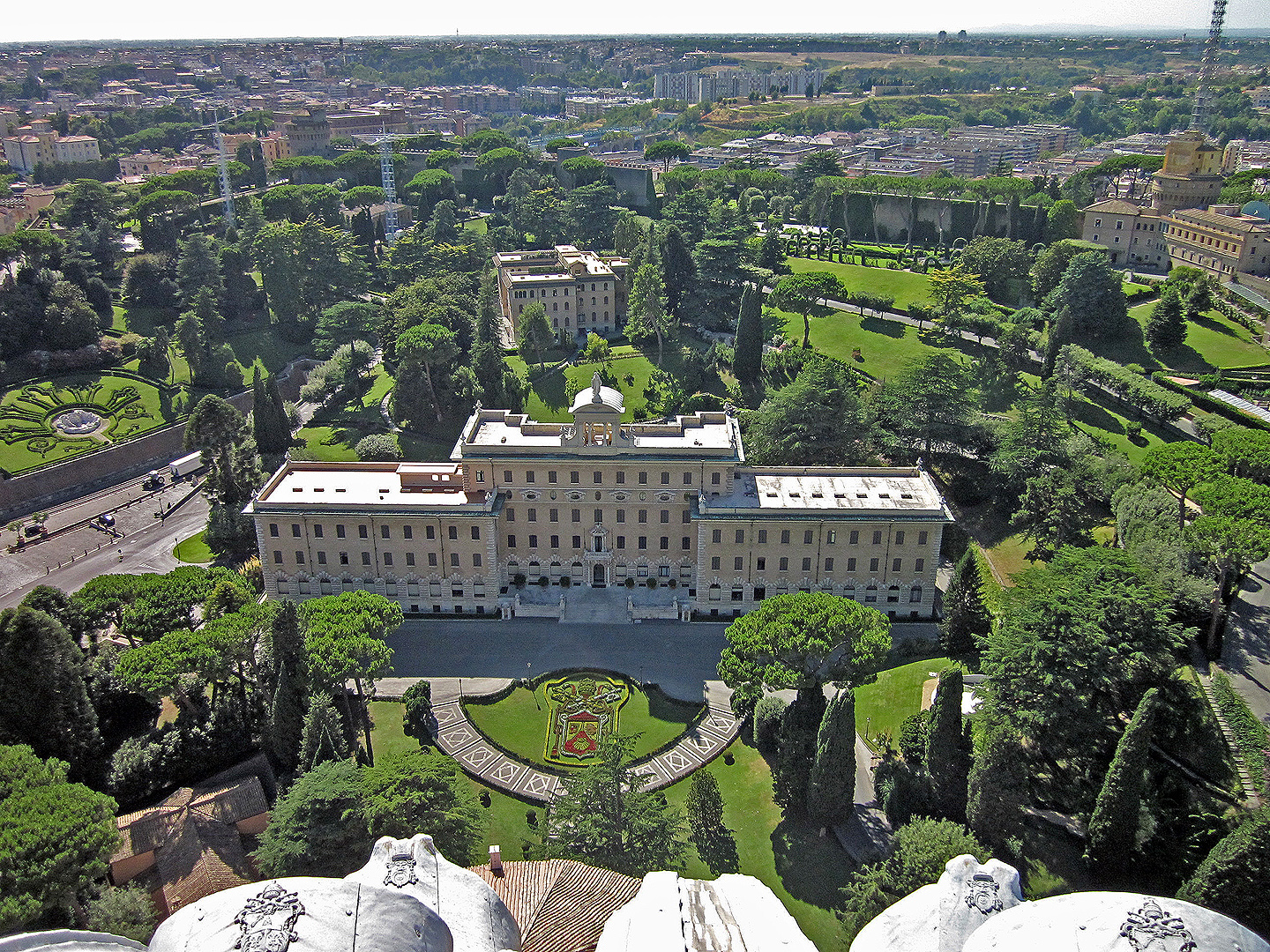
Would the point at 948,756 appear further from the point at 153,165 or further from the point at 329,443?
the point at 153,165

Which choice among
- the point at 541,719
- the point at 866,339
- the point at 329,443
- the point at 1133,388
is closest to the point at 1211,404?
the point at 1133,388

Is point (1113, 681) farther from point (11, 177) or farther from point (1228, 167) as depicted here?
point (11, 177)

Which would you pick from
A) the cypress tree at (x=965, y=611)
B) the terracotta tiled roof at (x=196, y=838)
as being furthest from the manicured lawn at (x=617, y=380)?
the terracotta tiled roof at (x=196, y=838)

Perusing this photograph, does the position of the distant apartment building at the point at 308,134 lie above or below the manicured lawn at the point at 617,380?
above

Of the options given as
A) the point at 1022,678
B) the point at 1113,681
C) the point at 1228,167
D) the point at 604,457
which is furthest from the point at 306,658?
the point at 1228,167

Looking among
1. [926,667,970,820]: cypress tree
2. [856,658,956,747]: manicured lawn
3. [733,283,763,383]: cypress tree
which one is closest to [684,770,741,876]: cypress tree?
[926,667,970,820]: cypress tree

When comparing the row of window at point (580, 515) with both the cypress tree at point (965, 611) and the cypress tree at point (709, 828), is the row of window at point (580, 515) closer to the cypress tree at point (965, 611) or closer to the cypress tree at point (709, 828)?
the cypress tree at point (965, 611)
